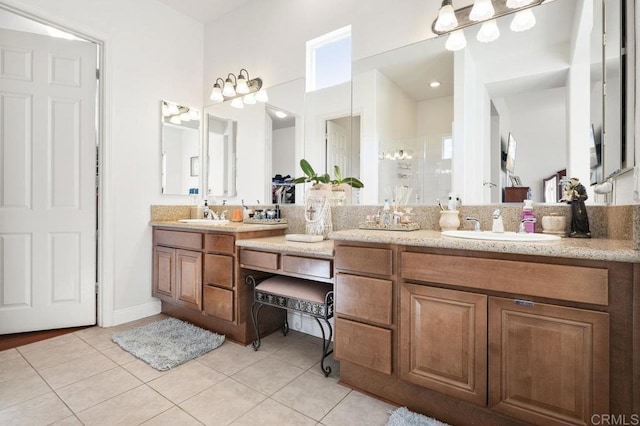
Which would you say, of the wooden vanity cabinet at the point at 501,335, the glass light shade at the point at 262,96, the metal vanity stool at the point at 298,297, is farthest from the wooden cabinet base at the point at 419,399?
the glass light shade at the point at 262,96

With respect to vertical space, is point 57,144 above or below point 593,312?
above

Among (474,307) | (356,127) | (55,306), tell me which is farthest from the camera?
(55,306)

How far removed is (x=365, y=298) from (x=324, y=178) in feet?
3.53

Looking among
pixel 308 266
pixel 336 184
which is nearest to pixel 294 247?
pixel 308 266

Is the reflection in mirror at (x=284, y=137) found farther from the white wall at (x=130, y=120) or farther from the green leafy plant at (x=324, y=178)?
the white wall at (x=130, y=120)

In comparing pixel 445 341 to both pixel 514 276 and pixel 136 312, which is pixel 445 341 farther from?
pixel 136 312

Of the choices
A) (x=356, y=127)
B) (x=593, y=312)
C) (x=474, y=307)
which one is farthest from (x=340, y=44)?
(x=593, y=312)

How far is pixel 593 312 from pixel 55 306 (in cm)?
347

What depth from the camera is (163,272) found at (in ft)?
9.11

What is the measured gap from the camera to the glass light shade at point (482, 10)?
1.72m

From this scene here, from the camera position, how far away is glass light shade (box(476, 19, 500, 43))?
1.77 metres

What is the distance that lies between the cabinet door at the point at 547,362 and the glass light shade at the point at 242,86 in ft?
8.92

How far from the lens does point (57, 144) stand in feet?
8.27

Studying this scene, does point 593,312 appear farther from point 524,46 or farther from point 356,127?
point 356,127
